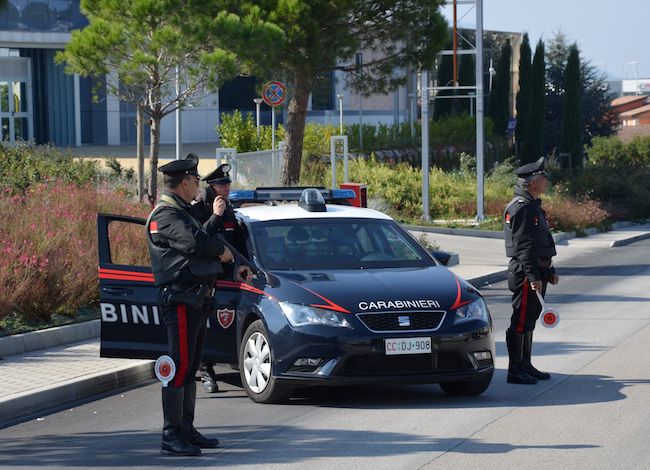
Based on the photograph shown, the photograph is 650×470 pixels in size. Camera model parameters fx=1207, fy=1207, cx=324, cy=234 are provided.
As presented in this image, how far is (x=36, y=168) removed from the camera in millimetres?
Answer: 20375

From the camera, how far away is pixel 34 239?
44.0 feet

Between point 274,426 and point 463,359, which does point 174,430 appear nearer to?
point 274,426

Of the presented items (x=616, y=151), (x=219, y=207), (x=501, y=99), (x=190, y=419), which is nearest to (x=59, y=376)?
(x=219, y=207)

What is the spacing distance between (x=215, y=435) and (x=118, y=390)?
2.14 metres

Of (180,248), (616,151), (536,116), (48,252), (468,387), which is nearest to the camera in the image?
(180,248)

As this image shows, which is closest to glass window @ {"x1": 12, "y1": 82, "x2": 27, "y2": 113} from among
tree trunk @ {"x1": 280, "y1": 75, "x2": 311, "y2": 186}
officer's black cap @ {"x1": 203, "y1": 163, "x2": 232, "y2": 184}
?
tree trunk @ {"x1": 280, "y1": 75, "x2": 311, "y2": 186}

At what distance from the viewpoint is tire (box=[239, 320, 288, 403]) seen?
9.26 m

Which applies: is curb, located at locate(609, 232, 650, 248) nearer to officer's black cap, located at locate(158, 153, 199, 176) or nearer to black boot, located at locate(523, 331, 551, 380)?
black boot, located at locate(523, 331, 551, 380)

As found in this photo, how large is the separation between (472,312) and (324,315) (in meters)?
1.22

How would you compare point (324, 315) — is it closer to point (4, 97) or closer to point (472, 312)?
point (472, 312)

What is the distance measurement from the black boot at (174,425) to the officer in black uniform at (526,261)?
11.5 ft

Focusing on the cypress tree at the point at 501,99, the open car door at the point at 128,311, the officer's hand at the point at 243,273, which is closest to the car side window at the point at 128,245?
the open car door at the point at 128,311

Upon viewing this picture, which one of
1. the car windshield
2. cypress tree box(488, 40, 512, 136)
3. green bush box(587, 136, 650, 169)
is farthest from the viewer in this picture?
cypress tree box(488, 40, 512, 136)

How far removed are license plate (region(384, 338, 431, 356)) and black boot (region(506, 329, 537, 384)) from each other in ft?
4.51
